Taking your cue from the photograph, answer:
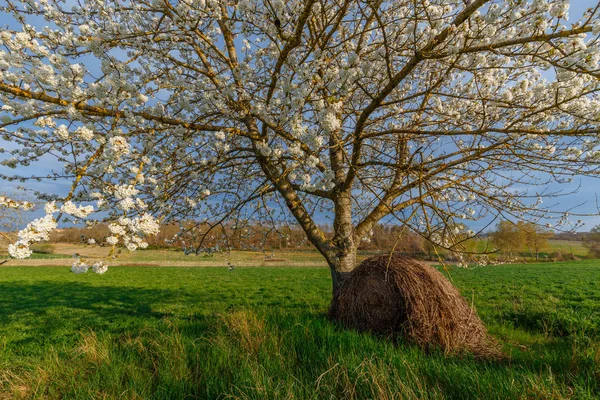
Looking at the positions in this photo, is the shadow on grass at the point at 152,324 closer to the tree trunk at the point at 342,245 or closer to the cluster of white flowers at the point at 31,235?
the tree trunk at the point at 342,245

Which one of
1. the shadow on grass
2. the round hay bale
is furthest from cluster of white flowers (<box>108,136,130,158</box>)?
the round hay bale

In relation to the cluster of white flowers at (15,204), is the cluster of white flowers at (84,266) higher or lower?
lower

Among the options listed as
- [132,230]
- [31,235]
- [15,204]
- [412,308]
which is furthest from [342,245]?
[15,204]

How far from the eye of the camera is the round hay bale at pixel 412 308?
4.09m

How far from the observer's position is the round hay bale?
4090 mm

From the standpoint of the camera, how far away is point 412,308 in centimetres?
415

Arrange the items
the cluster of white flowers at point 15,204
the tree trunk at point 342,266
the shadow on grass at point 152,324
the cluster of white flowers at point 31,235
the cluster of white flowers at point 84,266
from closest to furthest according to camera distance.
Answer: the cluster of white flowers at point 31,235
the cluster of white flowers at point 15,204
the cluster of white flowers at point 84,266
the shadow on grass at point 152,324
the tree trunk at point 342,266

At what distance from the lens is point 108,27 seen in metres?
4.07

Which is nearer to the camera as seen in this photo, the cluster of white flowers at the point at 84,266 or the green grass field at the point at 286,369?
the green grass field at the point at 286,369

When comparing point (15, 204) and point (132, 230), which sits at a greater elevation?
point (15, 204)

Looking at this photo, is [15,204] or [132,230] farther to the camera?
[132,230]

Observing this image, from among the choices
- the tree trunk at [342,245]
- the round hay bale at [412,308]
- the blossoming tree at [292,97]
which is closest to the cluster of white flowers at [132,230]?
the blossoming tree at [292,97]

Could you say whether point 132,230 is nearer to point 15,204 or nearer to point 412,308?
point 15,204

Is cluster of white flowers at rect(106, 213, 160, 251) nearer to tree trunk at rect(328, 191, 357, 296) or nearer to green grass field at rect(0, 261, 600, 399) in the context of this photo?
green grass field at rect(0, 261, 600, 399)
